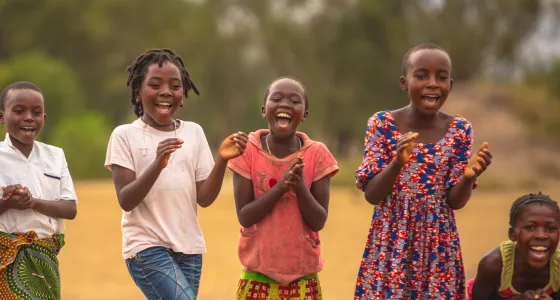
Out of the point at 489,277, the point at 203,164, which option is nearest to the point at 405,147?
the point at 489,277

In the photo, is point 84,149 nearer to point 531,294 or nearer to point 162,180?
point 162,180

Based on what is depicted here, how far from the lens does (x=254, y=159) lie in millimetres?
4191

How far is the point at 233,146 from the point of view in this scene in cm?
399

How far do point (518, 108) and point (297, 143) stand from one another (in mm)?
30252

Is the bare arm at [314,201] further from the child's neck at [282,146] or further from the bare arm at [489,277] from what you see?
the bare arm at [489,277]

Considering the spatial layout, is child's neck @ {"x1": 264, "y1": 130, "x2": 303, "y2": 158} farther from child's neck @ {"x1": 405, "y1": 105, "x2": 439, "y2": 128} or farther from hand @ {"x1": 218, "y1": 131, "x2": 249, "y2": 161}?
child's neck @ {"x1": 405, "y1": 105, "x2": 439, "y2": 128}

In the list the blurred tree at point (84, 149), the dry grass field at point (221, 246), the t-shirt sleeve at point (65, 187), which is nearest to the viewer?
the t-shirt sleeve at point (65, 187)

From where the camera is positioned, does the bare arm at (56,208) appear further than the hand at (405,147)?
Yes

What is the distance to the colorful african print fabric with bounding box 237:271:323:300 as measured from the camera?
13.5 ft

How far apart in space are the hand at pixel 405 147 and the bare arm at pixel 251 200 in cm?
57

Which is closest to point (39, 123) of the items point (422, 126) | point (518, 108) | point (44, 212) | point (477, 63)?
point (44, 212)

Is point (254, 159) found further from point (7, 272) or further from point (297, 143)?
point (7, 272)

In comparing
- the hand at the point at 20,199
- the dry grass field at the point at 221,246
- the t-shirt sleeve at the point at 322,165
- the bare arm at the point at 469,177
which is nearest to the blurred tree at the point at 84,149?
the dry grass field at the point at 221,246

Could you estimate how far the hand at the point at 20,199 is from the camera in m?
3.95
